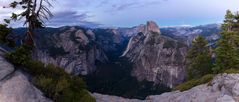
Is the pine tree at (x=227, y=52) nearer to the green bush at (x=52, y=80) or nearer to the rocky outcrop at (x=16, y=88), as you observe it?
the green bush at (x=52, y=80)

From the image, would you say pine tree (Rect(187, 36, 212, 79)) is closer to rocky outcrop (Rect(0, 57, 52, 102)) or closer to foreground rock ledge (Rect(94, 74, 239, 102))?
foreground rock ledge (Rect(94, 74, 239, 102))

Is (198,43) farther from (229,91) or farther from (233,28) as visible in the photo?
(229,91)

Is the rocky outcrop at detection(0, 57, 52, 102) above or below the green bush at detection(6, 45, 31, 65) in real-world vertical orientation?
below

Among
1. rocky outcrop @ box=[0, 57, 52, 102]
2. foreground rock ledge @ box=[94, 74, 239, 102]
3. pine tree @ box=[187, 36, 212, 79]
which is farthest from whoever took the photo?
pine tree @ box=[187, 36, 212, 79]

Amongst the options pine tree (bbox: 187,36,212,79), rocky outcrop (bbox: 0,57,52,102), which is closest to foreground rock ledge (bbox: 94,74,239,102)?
rocky outcrop (bbox: 0,57,52,102)

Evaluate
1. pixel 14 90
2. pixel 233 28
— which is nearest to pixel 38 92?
pixel 14 90

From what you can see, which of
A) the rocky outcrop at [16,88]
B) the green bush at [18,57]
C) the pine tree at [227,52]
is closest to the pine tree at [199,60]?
the pine tree at [227,52]
